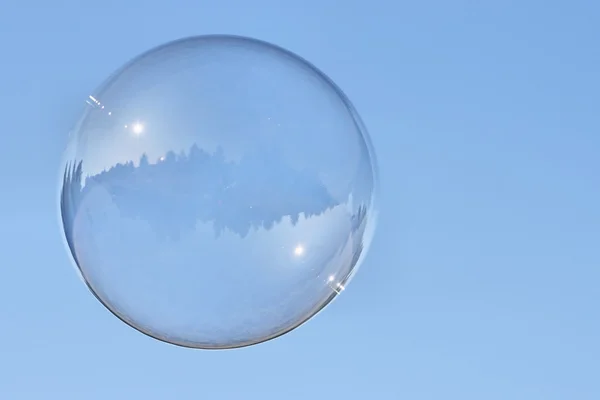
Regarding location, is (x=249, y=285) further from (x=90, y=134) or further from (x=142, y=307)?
(x=90, y=134)

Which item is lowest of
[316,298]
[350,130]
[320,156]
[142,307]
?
[142,307]

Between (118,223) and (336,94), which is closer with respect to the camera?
(118,223)

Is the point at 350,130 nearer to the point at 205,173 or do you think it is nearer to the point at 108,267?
the point at 205,173

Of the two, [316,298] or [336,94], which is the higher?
[336,94]

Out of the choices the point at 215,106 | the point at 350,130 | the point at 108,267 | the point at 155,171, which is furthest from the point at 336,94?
the point at 108,267

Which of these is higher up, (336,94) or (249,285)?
(336,94)

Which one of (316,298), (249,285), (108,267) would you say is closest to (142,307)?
(108,267)

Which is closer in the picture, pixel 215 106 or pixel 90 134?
pixel 215 106
